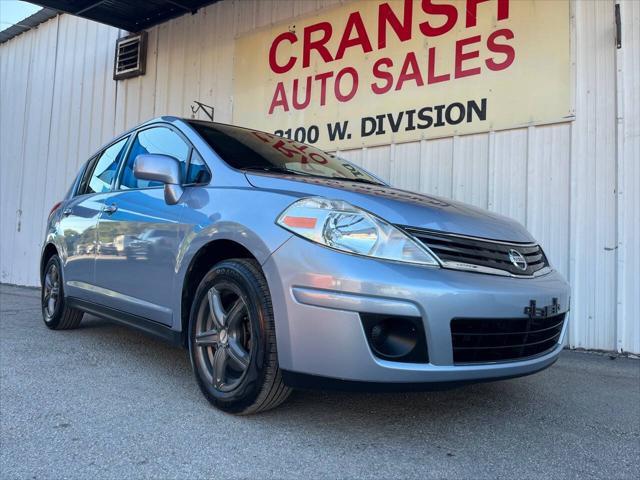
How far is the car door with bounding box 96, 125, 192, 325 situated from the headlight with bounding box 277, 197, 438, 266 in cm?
91

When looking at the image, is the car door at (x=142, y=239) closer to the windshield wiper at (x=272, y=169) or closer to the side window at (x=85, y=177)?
the windshield wiper at (x=272, y=169)

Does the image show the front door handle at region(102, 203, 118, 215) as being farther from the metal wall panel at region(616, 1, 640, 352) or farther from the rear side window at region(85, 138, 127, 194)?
the metal wall panel at region(616, 1, 640, 352)

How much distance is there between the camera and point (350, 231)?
2.10 metres

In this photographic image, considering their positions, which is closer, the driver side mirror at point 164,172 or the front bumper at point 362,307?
the front bumper at point 362,307

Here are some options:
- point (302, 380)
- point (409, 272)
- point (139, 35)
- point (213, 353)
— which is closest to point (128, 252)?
point (213, 353)

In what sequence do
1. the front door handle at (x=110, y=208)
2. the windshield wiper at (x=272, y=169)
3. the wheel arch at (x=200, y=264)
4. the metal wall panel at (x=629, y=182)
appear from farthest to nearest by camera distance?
the metal wall panel at (x=629, y=182), the front door handle at (x=110, y=208), the windshield wiper at (x=272, y=169), the wheel arch at (x=200, y=264)

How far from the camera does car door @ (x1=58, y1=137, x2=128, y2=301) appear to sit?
3.72m

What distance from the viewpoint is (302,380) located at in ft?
6.72

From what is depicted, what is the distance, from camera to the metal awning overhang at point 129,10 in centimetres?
768

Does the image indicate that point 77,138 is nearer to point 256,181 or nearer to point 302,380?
point 256,181

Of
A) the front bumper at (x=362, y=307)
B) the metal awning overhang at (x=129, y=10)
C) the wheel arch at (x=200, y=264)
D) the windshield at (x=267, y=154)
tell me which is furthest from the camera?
the metal awning overhang at (x=129, y=10)

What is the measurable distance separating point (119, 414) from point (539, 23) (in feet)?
15.6

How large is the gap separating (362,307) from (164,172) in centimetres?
148

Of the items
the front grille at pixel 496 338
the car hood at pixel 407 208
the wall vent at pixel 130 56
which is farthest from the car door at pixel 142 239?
the wall vent at pixel 130 56
